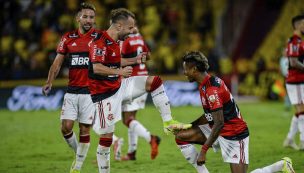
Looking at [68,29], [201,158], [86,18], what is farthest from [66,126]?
[68,29]

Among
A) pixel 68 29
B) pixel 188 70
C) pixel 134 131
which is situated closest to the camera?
pixel 188 70

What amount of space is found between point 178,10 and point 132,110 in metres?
16.7

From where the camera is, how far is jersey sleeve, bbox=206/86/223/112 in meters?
8.61

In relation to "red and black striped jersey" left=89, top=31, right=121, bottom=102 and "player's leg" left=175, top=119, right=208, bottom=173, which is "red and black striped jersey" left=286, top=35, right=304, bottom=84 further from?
"red and black striped jersey" left=89, top=31, right=121, bottom=102

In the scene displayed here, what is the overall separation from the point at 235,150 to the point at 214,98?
819 millimetres

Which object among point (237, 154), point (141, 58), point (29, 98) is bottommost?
point (29, 98)

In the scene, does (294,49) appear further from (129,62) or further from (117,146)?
(129,62)

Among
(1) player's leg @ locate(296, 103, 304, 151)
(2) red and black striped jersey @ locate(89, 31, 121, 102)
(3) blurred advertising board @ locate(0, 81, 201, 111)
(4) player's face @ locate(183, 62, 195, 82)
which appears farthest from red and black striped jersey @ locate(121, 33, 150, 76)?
(3) blurred advertising board @ locate(0, 81, 201, 111)

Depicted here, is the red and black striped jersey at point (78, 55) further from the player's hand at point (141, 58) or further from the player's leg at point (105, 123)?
the player's leg at point (105, 123)

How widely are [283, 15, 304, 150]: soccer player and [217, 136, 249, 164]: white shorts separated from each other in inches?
165

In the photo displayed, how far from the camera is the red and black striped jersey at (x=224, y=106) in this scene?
8.72 m

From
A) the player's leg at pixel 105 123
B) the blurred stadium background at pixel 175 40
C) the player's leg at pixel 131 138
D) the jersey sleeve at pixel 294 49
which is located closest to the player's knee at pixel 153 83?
the player's leg at pixel 105 123

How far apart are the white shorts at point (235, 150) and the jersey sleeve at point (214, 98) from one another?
1.93ft

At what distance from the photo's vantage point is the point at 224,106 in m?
8.92
